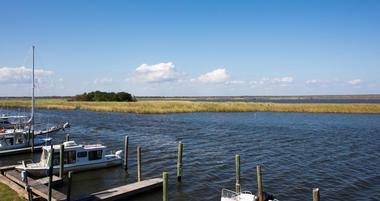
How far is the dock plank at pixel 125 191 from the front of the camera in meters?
20.7

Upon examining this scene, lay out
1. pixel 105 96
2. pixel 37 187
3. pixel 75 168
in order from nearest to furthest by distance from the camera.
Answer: pixel 37 187 < pixel 75 168 < pixel 105 96

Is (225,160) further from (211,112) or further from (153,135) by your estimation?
(211,112)

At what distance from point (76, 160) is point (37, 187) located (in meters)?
7.76

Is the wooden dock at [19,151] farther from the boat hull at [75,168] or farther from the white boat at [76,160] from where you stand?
the boat hull at [75,168]

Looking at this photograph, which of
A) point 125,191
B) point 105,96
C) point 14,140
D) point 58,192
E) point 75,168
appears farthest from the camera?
point 105,96

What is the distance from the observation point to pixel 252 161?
109 ft

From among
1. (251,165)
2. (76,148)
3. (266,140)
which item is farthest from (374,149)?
(76,148)

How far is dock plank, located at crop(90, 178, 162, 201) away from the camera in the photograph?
2067 centimetres

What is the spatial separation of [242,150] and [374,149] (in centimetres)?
1517

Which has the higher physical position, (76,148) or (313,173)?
(76,148)

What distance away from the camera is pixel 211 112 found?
322ft

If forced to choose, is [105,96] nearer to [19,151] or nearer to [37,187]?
[19,151]

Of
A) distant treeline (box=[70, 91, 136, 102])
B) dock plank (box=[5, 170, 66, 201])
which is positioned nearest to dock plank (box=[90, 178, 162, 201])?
dock plank (box=[5, 170, 66, 201])

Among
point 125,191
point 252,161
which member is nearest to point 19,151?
point 125,191
